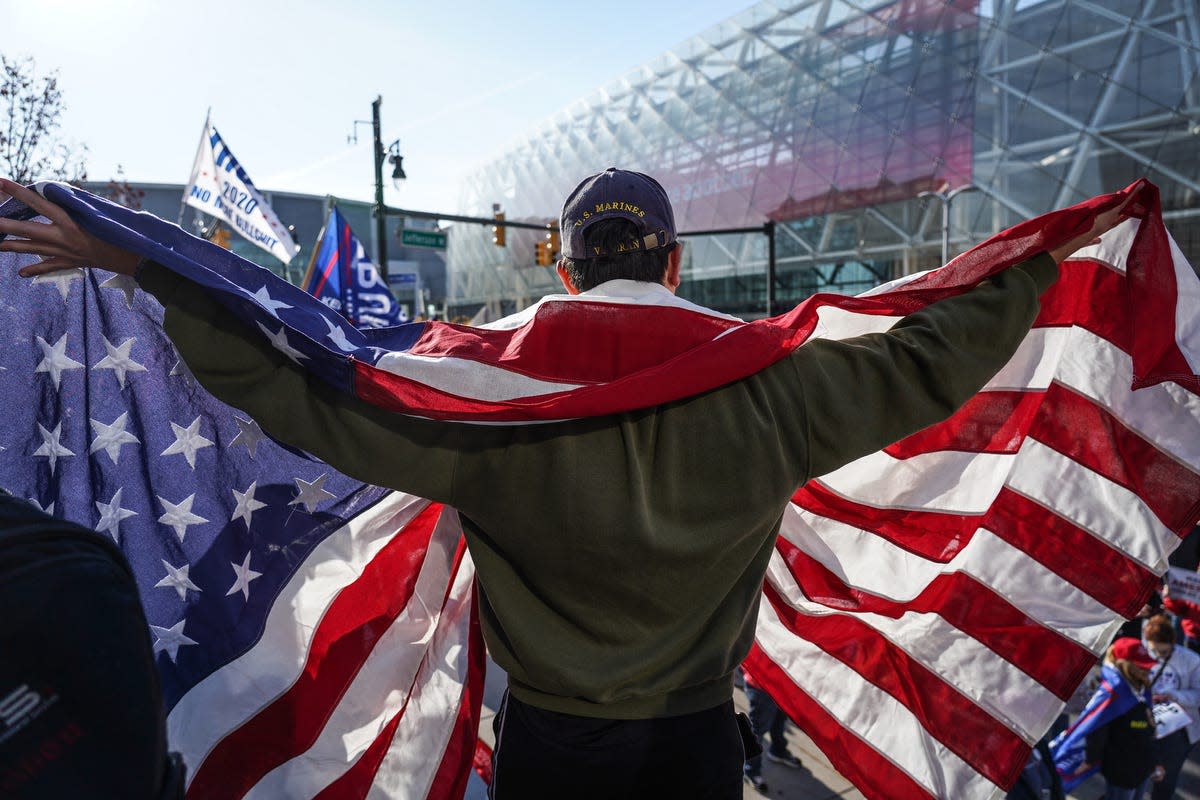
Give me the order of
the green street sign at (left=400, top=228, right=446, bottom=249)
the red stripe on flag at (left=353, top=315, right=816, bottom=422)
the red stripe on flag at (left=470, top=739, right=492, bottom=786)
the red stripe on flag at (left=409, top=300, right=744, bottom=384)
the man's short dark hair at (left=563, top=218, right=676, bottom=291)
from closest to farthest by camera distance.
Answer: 1. the red stripe on flag at (left=353, top=315, right=816, bottom=422)
2. the red stripe on flag at (left=409, top=300, right=744, bottom=384)
3. the man's short dark hair at (left=563, top=218, right=676, bottom=291)
4. the red stripe on flag at (left=470, top=739, right=492, bottom=786)
5. the green street sign at (left=400, top=228, right=446, bottom=249)

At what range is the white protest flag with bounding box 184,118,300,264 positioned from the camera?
1080cm

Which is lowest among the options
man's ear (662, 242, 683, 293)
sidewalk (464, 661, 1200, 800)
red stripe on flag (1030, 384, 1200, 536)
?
sidewalk (464, 661, 1200, 800)

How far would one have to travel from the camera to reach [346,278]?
1073 centimetres

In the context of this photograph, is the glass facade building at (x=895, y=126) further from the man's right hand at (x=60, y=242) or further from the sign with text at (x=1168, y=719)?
the man's right hand at (x=60, y=242)

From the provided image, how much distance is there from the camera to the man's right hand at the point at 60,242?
5.42 feet

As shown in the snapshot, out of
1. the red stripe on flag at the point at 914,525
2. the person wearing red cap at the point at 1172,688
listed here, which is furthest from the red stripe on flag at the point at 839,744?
the person wearing red cap at the point at 1172,688

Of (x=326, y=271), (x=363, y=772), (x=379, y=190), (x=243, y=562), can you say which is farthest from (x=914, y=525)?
(x=379, y=190)

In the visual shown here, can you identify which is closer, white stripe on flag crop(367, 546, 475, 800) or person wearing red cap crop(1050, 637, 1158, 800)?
white stripe on flag crop(367, 546, 475, 800)

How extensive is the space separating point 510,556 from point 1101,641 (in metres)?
1.94

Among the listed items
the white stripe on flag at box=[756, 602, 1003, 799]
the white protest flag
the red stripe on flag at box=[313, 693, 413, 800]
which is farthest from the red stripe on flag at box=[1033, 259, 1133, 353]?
the white protest flag

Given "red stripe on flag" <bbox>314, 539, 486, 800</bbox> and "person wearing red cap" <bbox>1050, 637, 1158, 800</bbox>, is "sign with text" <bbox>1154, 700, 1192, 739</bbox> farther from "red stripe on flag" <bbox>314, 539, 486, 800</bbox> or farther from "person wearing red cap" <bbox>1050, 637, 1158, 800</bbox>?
"red stripe on flag" <bbox>314, 539, 486, 800</bbox>

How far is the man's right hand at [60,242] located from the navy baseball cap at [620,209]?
3.29 feet

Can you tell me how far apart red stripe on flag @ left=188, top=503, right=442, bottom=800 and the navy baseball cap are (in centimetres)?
105

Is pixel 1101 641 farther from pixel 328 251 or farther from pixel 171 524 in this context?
pixel 328 251
